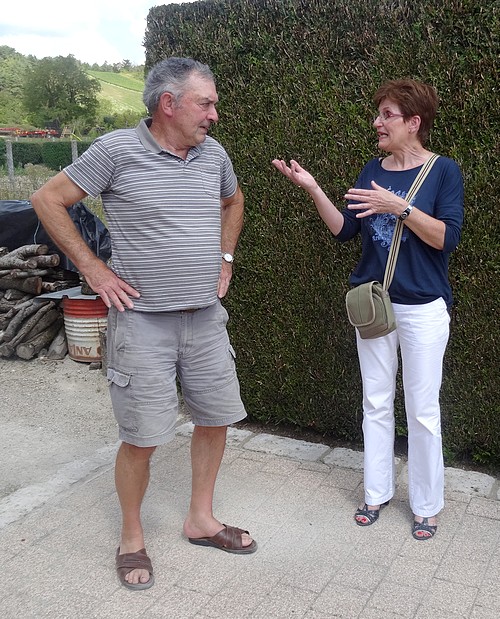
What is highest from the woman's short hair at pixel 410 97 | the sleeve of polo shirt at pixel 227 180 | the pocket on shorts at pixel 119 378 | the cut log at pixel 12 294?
the woman's short hair at pixel 410 97

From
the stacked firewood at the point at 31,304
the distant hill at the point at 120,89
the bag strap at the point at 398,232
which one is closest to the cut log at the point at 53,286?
the stacked firewood at the point at 31,304

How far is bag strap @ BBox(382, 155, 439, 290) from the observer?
9.96 feet

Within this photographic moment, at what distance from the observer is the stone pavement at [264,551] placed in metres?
2.81

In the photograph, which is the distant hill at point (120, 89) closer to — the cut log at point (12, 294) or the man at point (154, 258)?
the cut log at point (12, 294)

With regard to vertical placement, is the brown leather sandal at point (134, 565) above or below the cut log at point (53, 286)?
below

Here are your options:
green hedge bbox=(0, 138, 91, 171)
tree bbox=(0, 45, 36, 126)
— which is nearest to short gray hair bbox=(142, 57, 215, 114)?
green hedge bbox=(0, 138, 91, 171)

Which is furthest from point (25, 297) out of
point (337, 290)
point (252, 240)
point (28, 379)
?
point (337, 290)

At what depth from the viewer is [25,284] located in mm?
6770

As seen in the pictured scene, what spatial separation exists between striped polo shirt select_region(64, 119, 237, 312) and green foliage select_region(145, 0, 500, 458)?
1.34 meters

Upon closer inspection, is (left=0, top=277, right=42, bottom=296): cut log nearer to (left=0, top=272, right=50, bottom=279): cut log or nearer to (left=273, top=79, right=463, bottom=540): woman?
(left=0, top=272, right=50, bottom=279): cut log

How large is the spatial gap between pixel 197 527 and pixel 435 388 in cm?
130

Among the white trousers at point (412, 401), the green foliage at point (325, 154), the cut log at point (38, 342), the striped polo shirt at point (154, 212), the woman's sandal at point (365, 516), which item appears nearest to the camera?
the striped polo shirt at point (154, 212)

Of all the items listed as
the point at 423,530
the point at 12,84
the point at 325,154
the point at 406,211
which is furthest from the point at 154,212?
the point at 12,84

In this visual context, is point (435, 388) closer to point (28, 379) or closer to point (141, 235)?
point (141, 235)
